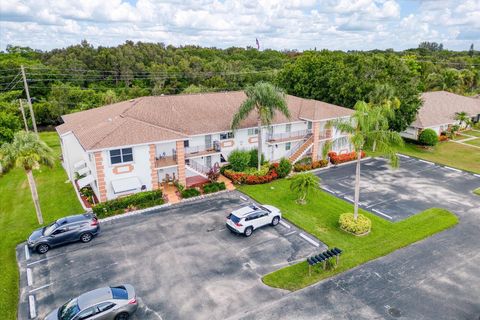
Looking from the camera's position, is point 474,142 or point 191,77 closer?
point 474,142

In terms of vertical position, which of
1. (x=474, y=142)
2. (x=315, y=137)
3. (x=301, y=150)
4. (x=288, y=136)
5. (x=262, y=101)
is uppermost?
(x=262, y=101)

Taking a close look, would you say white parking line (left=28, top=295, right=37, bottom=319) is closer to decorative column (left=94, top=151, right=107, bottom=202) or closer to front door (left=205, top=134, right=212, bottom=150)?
decorative column (left=94, top=151, right=107, bottom=202)

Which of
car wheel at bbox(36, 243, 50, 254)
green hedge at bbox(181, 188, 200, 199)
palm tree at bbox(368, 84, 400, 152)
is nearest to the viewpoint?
car wheel at bbox(36, 243, 50, 254)

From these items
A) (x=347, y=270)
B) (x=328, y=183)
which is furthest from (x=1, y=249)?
(x=328, y=183)

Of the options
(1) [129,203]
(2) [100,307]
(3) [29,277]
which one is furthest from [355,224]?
(3) [29,277]

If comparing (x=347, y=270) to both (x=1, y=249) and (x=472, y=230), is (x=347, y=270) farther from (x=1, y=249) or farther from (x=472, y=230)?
(x=1, y=249)

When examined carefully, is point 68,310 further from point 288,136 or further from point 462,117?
point 462,117

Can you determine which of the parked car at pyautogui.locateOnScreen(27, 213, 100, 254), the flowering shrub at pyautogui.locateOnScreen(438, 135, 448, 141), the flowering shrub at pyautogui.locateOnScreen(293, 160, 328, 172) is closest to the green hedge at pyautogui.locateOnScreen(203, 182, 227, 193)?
the flowering shrub at pyautogui.locateOnScreen(293, 160, 328, 172)

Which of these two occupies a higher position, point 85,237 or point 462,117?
point 462,117
